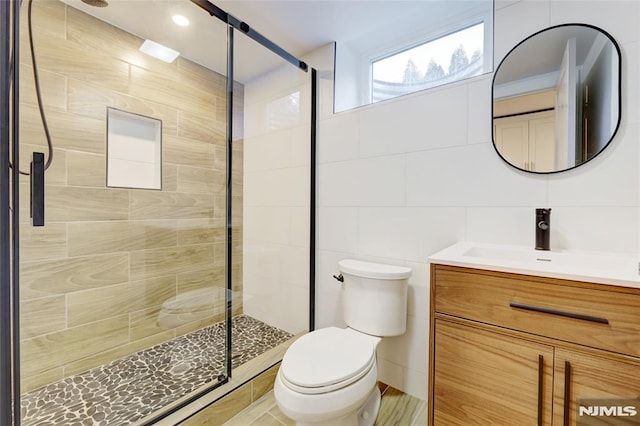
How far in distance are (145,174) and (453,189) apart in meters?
1.94

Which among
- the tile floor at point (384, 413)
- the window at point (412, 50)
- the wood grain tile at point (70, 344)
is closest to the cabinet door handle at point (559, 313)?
the tile floor at point (384, 413)

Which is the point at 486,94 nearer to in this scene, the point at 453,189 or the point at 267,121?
the point at 453,189

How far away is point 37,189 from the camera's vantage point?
1.11 meters

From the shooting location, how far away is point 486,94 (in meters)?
1.38

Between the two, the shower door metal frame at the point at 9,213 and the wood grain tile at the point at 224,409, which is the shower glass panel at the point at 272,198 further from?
the shower door metal frame at the point at 9,213

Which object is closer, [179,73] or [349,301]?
[349,301]

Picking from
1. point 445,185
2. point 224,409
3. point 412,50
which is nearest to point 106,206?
point 224,409

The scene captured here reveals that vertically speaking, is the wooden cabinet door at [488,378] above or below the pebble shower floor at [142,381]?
above

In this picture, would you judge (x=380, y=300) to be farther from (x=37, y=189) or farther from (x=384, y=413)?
(x=37, y=189)

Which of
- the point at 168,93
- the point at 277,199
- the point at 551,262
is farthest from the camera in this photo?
the point at 277,199

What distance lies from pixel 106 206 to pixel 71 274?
0.43 meters

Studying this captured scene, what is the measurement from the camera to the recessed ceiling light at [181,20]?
5.62ft

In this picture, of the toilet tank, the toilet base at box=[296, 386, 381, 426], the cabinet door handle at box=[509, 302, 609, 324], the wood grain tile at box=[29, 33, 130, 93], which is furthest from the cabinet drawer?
the wood grain tile at box=[29, 33, 130, 93]

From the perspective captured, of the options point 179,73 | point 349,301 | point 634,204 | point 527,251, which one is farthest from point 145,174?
point 634,204
